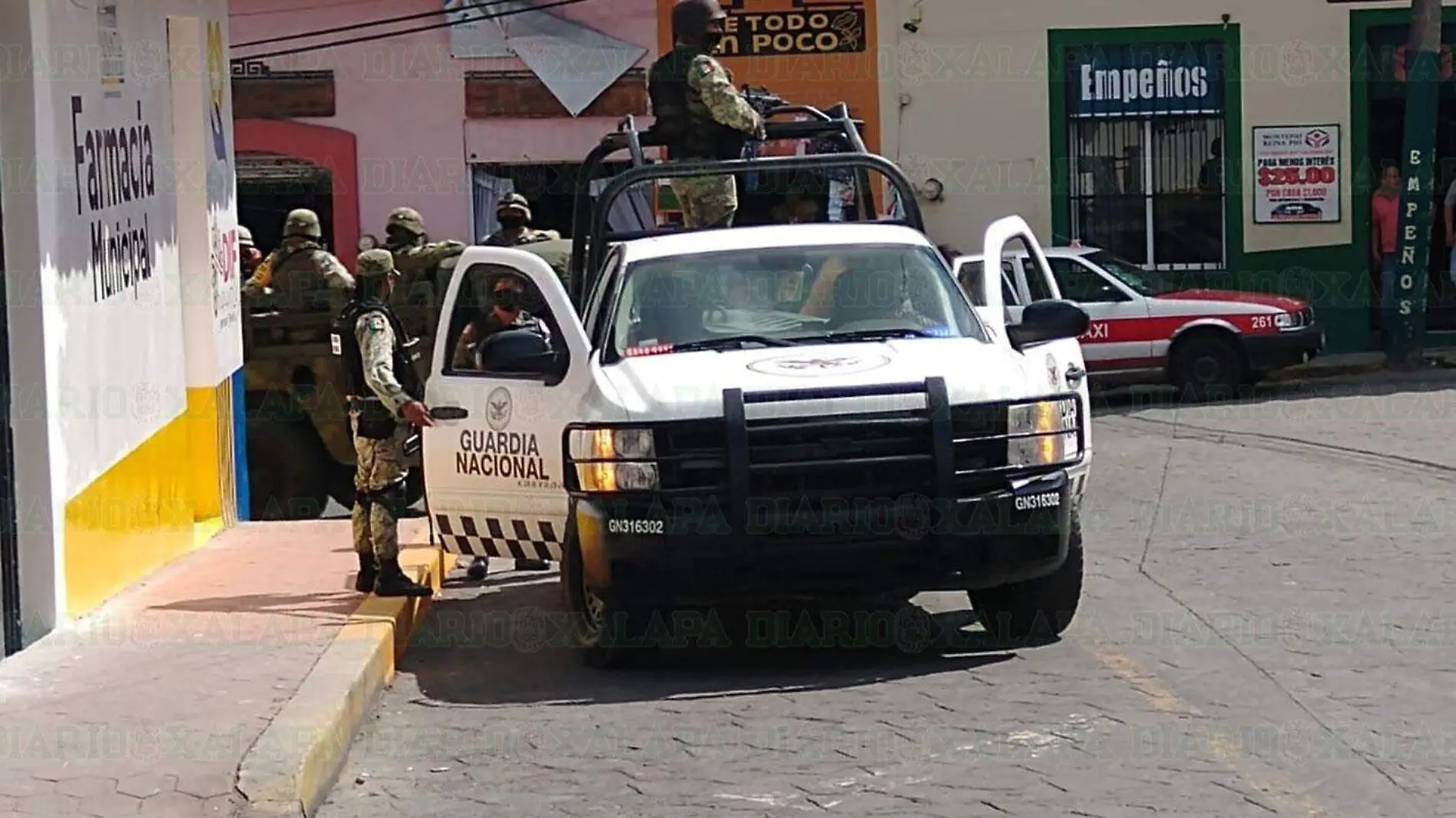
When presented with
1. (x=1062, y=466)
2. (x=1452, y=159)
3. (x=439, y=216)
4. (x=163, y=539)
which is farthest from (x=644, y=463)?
(x=1452, y=159)

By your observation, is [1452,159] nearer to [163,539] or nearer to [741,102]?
[741,102]

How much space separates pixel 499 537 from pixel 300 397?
5.06 metres

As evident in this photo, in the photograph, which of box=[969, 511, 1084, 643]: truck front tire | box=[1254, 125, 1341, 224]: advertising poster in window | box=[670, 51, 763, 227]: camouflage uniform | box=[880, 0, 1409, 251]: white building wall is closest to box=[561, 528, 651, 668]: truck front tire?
box=[969, 511, 1084, 643]: truck front tire

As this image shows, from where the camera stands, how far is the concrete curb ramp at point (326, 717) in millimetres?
6598

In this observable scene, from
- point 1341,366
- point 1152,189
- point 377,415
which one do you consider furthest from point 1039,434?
point 1152,189

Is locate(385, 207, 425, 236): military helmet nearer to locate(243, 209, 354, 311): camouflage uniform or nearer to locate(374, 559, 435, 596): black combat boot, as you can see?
locate(243, 209, 354, 311): camouflage uniform

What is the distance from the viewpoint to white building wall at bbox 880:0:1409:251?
24.6m

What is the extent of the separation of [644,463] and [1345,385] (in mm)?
14743

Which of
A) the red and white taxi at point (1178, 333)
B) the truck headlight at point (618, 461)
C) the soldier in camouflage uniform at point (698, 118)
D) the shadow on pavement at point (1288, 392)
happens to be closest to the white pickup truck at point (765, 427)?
the truck headlight at point (618, 461)

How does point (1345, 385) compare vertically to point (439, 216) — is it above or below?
below

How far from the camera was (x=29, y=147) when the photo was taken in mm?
8742

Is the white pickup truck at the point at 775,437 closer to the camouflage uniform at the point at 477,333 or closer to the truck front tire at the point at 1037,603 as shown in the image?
the truck front tire at the point at 1037,603

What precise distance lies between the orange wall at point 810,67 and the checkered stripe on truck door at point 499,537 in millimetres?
15534

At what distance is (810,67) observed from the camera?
2494 cm
